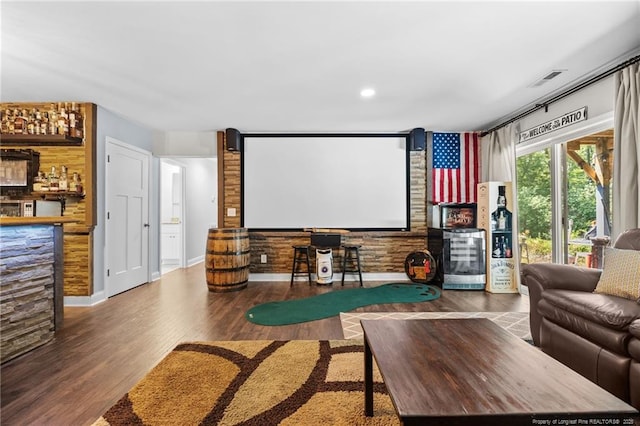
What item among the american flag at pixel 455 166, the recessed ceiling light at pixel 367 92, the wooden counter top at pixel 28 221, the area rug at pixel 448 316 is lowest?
the area rug at pixel 448 316

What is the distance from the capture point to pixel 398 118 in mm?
4559

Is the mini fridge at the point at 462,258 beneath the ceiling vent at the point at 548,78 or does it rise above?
beneath

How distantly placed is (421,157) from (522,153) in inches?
55.8

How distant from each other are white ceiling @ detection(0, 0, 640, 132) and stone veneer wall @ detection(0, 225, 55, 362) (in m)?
1.54

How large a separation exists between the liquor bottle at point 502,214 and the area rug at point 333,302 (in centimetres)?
127

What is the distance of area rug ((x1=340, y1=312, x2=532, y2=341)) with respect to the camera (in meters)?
2.93

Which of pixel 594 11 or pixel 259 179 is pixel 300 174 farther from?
pixel 594 11

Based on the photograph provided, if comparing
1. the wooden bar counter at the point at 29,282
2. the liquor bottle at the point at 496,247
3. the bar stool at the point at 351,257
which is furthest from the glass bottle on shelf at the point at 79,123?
the liquor bottle at the point at 496,247

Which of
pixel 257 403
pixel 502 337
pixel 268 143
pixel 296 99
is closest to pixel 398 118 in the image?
pixel 296 99

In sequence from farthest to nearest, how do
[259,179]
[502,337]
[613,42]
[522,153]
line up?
[259,179] < [522,153] < [613,42] < [502,337]

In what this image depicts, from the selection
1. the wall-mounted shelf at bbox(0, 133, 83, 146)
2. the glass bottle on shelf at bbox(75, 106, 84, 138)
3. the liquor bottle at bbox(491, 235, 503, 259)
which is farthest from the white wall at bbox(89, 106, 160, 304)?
the liquor bottle at bbox(491, 235, 503, 259)

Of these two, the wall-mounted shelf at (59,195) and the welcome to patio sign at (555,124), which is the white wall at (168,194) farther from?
the welcome to patio sign at (555,124)

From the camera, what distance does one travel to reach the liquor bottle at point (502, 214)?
4.48 m

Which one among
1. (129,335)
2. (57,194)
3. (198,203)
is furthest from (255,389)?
(198,203)
